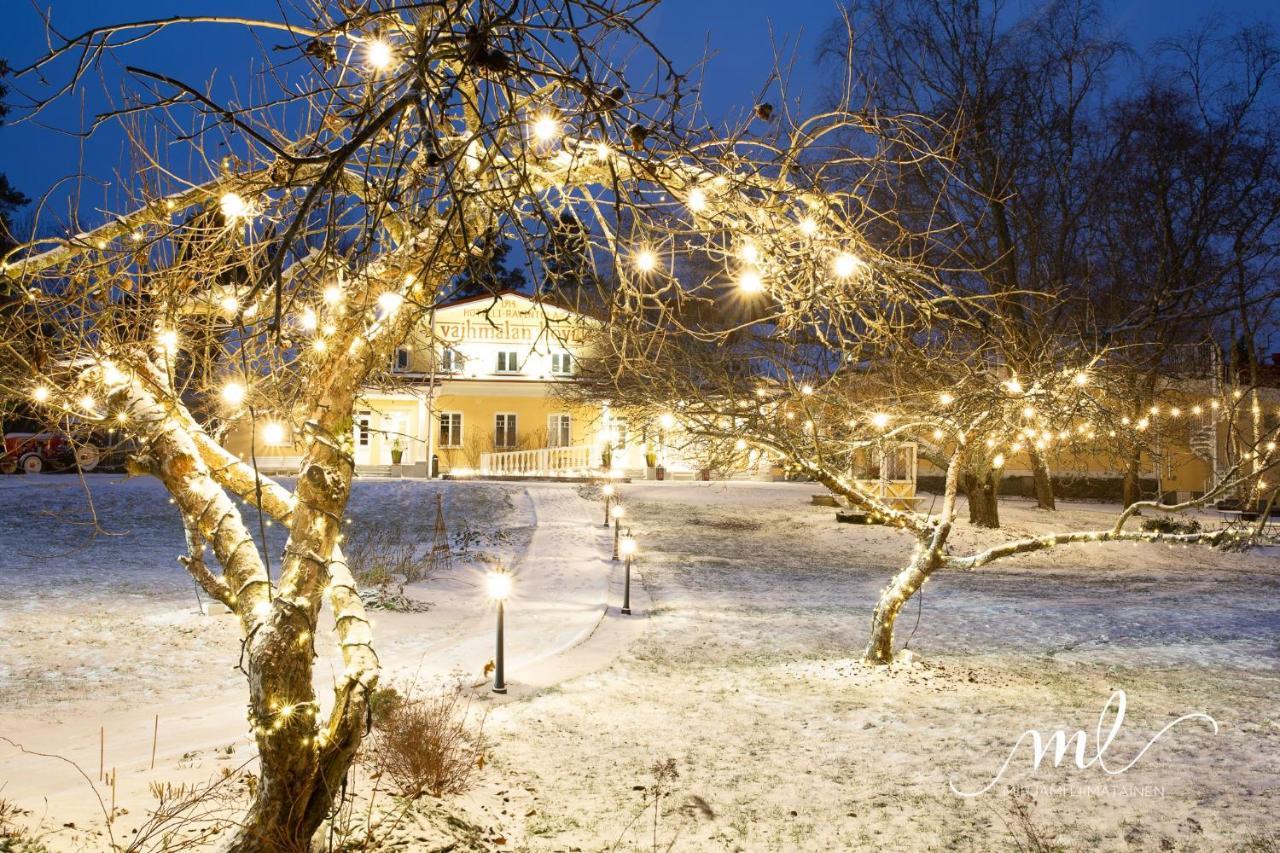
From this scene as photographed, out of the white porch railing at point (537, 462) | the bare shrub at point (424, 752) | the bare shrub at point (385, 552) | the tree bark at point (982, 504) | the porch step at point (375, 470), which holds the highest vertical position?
the white porch railing at point (537, 462)

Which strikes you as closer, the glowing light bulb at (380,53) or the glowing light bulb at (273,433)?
the glowing light bulb at (380,53)

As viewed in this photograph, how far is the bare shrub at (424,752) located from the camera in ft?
17.1

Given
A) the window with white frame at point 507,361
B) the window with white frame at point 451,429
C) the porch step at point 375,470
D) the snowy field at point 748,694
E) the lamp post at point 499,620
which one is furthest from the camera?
the window with white frame at point 507,361

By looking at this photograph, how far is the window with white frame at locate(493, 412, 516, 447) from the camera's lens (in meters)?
35.5

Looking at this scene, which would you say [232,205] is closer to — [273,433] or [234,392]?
[234,392]

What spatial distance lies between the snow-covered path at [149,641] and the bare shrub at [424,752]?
964 millimetres

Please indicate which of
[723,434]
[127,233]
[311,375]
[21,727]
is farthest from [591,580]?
[127,233]

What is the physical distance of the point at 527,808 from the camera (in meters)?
5.31

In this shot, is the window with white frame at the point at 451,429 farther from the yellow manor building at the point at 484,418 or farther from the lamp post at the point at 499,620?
the lamp post at the point at 499,620

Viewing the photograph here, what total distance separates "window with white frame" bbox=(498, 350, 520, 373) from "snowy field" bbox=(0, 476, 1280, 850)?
20347 mm

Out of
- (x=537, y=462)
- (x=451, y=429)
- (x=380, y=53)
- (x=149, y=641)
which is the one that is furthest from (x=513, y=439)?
(x=380, y=53)

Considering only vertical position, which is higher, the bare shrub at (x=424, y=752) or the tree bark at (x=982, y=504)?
the tree bark at (x=982, y=504)

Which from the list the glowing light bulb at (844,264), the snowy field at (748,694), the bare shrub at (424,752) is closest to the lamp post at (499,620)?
the snowy field at (748,694)

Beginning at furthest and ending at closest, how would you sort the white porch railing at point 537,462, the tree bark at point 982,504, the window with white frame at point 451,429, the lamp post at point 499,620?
the window with white frame at point 451,429
the white porch railing at point 537,462
the tree bark at point 982,504
the lamp post at point 499,620
